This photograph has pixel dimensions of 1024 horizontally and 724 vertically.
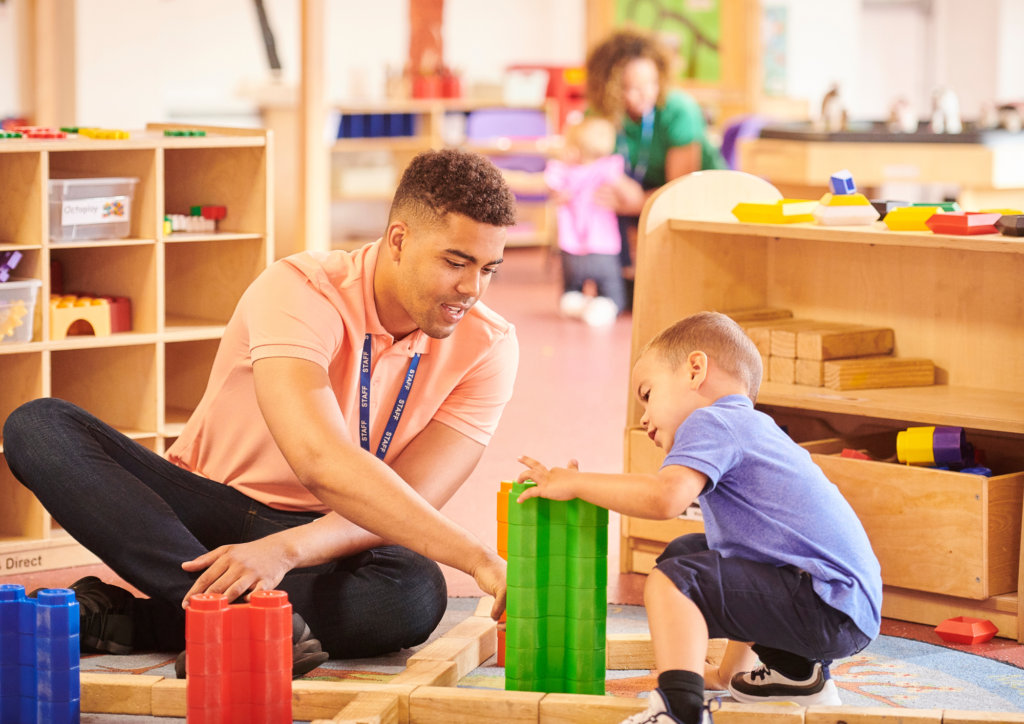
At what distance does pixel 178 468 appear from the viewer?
7.79 ft

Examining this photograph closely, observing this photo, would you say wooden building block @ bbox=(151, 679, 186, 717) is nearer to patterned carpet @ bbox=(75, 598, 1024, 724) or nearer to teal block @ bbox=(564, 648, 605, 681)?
patterned carpet @ bbox=(75, 598, 1024, 724)

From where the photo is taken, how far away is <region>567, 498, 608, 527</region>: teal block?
6.41 feet

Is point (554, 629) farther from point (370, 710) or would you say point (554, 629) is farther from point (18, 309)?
point (18, 309)

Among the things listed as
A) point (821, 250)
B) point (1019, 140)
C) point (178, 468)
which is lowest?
point (178, 468)

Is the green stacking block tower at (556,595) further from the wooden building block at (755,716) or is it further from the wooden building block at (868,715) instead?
the wooden building block at (868,715)

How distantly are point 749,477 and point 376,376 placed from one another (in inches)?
27.9

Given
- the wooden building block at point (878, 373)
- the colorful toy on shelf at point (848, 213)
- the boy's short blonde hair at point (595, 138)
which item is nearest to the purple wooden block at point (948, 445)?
the wooden building block at point (878, 373)

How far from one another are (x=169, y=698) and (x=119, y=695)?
82 millimetres

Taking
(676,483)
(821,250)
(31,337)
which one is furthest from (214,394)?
(821,250)

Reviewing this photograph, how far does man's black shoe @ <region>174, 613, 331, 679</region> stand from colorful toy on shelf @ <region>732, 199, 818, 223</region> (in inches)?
56.1

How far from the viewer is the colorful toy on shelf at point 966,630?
2525mm

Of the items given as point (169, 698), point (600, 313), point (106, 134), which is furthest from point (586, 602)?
point (600, 313)

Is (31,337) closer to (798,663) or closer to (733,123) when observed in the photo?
(798,663)

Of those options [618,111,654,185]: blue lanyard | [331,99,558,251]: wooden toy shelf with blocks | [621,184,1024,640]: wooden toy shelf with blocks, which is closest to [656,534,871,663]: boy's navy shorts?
[621,184,1024,640]: wooden toy shelf with blocks
